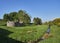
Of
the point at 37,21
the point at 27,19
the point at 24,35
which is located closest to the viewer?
the point at 24,35

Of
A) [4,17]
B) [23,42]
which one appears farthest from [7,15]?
[23,42]

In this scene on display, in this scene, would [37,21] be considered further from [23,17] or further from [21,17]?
[21,17]

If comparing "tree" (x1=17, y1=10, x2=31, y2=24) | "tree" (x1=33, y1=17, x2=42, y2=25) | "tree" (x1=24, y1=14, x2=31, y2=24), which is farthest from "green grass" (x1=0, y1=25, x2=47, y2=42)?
"tree" (x1=17, y1=10, x2=31, y2=24)

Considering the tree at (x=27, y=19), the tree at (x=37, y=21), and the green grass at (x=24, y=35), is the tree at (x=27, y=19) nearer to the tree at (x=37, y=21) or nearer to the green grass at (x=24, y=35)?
the tree at (x=37, y=21)

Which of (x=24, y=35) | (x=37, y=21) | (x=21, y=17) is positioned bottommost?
(x=24, y=35)

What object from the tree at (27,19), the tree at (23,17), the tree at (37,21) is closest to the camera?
the tree at (37,21)

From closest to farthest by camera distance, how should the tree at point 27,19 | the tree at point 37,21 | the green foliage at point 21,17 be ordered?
the tree at point 37,21 → the tree at point 27,19 → the green foliage at point 21,17

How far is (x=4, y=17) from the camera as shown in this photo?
116688 mm

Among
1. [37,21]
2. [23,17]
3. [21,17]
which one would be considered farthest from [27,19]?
[37,21]

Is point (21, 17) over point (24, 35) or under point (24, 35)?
over

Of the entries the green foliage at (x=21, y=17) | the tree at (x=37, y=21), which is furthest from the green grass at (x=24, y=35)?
the green foliage at (x=21, y=17)

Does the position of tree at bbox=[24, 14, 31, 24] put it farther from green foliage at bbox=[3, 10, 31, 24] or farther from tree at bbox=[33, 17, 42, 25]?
tree at bbox=[33, 17, 42, 25]

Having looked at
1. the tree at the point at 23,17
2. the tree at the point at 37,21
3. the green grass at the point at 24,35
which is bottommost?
the green grass at the point at 24,35

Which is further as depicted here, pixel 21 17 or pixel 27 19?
pixel 21 17
